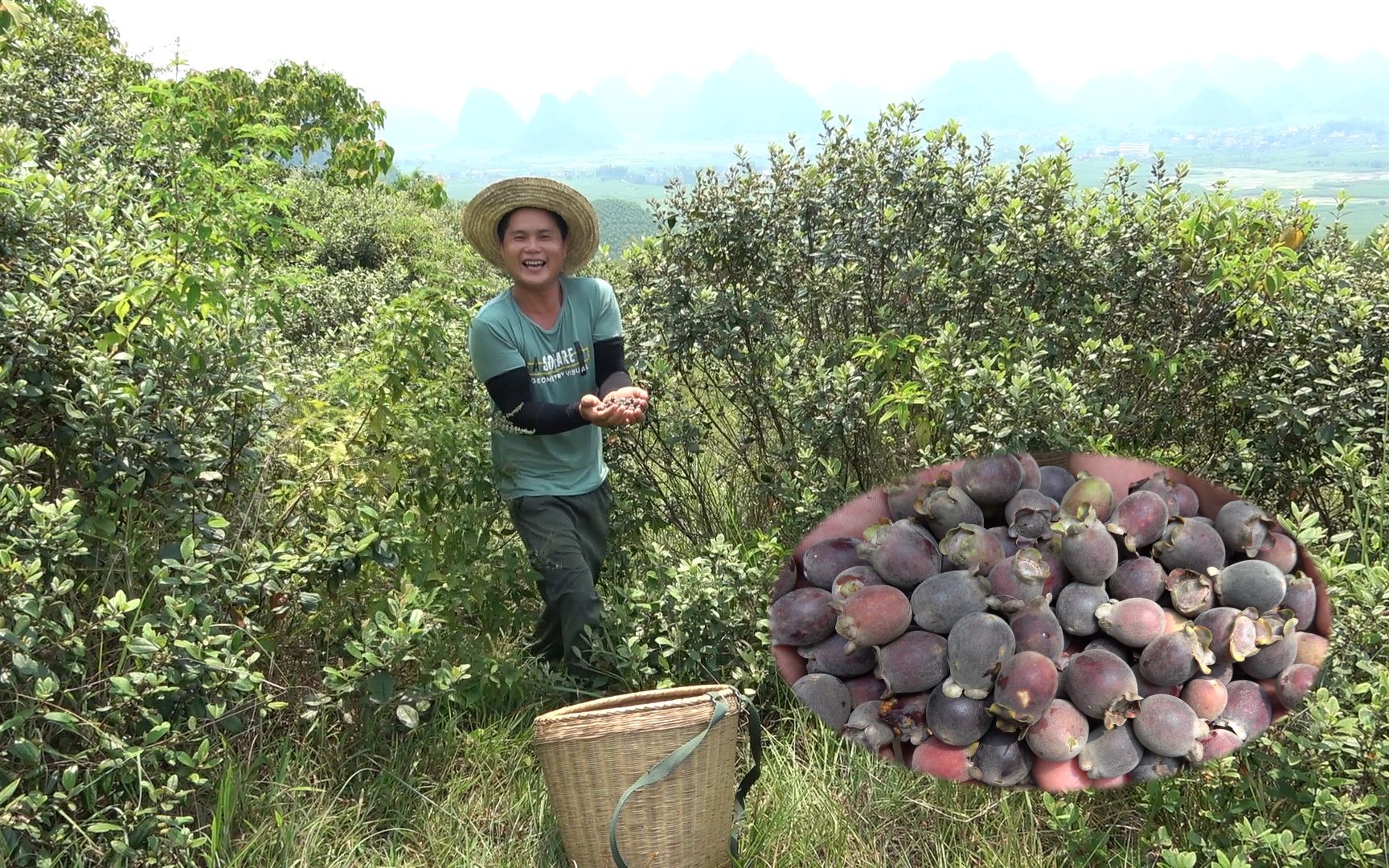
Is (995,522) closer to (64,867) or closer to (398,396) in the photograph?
(398,396)

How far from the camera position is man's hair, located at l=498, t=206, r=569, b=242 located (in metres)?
3.08

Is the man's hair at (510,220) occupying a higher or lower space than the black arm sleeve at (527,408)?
higher

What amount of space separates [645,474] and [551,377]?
2.61ft

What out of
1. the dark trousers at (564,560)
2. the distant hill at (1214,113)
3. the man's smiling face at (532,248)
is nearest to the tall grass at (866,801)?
the dark trousers at (564,560)

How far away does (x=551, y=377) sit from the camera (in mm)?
3043

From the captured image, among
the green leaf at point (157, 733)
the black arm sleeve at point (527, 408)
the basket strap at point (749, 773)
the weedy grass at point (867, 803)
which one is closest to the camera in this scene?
the weedy grass at point (867, 803)

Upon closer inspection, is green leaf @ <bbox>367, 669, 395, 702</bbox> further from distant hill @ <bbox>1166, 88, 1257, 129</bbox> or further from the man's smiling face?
distant hill @ <bbox>1166, 88, 1257, 129</bbox>

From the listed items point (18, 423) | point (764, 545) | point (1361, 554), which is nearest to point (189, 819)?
point (18, 423)

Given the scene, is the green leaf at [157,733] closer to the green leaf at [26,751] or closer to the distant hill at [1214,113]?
the green leaf at [26,751]

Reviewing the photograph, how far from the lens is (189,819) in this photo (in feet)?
7.20

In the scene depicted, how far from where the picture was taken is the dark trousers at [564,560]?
117 inches

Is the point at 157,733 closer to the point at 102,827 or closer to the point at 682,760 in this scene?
the point at 102,827

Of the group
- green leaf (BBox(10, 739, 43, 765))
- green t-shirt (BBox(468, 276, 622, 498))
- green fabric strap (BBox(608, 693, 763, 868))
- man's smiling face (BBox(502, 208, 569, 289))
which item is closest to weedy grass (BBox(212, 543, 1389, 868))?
green fabric strap (BBox(608, 693, 763, 868))

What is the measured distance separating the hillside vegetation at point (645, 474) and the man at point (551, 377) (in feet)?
0.38
